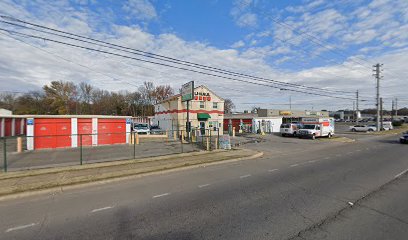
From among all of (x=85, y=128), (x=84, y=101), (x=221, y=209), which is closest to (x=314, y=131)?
(x=85, y=128)

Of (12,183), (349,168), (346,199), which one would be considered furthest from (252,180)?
(12,183)

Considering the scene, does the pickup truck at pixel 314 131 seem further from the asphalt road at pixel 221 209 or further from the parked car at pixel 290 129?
the asphalt road at pixel 221 209

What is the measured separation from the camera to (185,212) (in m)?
5.59

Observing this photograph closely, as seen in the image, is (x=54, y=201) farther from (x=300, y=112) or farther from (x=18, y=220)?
(x=300, y=112)

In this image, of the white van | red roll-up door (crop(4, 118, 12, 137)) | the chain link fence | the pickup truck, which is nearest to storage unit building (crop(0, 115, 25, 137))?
red roll-up door (crop(4, 118, 12, 137))

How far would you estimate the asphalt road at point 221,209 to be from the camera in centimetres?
454

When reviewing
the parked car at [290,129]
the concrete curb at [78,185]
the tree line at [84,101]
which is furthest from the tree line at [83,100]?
the concrete curb at [78,185]

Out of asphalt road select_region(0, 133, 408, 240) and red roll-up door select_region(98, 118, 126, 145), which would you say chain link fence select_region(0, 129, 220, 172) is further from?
asphalt road select_region(0, 133, 408, 240)

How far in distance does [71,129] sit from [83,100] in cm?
6986

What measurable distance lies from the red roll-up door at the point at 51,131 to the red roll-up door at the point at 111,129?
2.56 metres

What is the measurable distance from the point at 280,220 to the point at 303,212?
2.72ft

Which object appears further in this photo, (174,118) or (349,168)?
(174,118)

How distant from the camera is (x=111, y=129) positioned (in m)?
22.5

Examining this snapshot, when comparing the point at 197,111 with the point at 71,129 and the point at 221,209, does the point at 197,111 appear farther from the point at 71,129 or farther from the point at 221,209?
the point at 221,209
